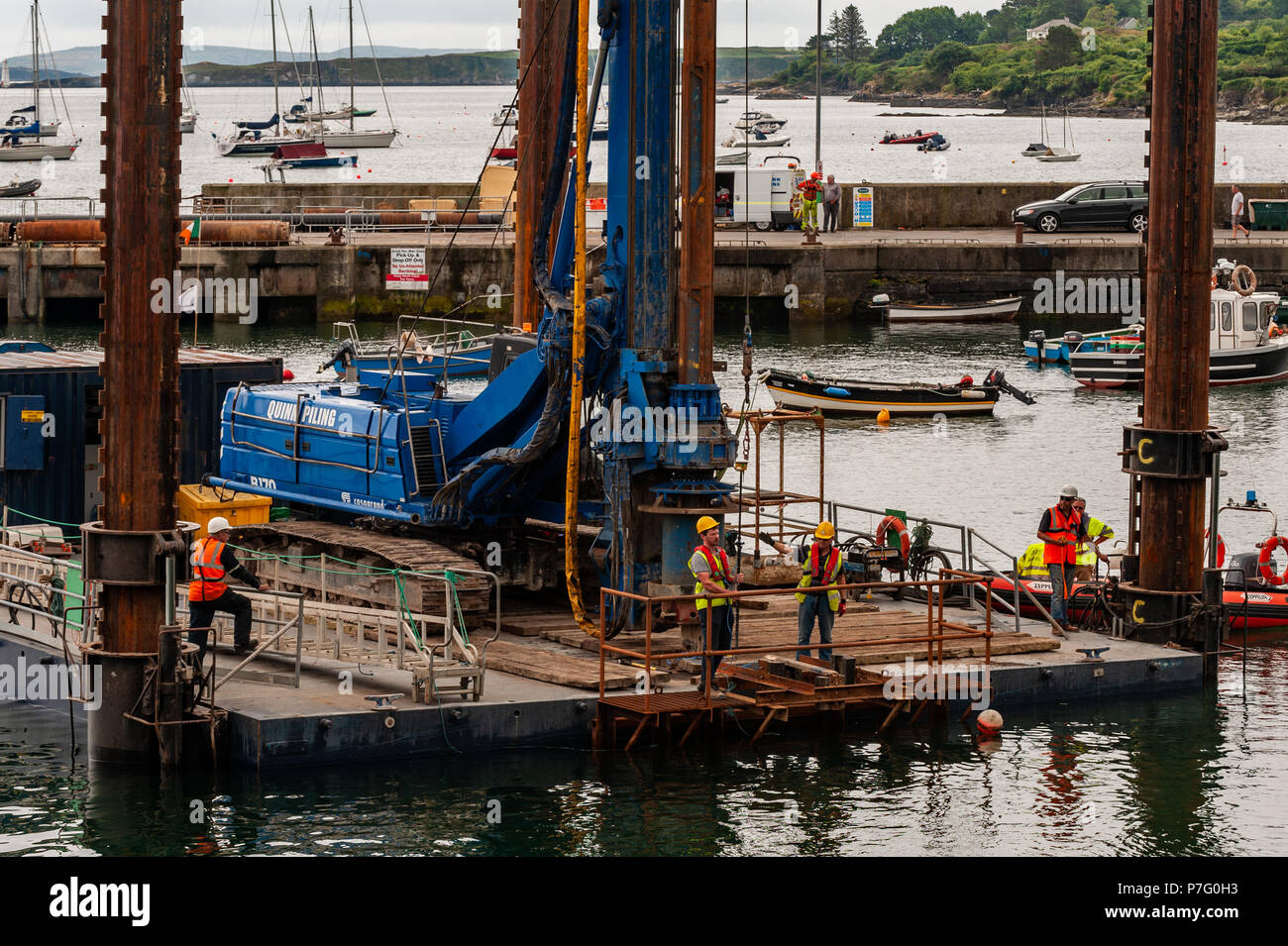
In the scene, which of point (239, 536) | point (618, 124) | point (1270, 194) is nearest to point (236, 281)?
point (1270, 194)

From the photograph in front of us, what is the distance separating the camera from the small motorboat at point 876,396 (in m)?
48.7

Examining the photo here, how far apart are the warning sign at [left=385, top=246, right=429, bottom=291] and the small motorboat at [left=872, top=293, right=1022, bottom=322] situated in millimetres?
14106

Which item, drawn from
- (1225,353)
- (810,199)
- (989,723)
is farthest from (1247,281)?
(989,723)

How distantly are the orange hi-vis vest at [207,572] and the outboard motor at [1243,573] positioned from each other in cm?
1307

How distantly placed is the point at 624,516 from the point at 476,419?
9.50ft

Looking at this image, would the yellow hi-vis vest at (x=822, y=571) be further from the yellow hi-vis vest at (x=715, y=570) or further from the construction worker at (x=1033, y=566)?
the construction worker at (x=1033, y=566)

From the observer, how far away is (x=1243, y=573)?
27.0 m

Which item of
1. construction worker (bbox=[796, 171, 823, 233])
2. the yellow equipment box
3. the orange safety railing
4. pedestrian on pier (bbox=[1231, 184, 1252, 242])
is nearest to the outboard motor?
the orange safety railing

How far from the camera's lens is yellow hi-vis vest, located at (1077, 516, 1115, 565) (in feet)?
81.0

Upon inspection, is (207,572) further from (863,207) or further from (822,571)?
(863,207)

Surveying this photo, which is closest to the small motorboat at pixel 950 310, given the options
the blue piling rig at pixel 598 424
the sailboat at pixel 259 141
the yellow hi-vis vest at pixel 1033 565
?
the yellow hi-vis vest at pixel 1033 565

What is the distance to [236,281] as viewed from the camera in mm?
65000

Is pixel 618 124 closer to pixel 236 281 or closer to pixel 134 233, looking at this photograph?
pixel 134 233

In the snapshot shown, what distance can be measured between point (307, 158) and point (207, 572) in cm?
13439
